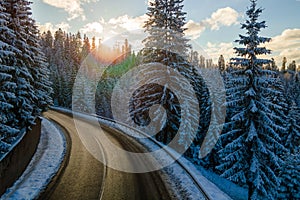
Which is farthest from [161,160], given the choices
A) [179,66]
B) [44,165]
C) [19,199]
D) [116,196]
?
[179,66]

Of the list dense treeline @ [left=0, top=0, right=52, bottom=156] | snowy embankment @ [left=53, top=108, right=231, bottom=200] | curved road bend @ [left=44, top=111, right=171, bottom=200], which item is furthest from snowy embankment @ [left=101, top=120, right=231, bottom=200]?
dense treeline @ [left=0, top=0, right=52, bottom=156]

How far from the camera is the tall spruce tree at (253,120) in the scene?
54.7 ft

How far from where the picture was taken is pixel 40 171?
1220 cm

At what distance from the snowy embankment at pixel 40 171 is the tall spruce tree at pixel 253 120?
11.2 meters

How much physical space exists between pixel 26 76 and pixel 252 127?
55.8ft

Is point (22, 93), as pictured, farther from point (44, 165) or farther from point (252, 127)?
point (252, 127)

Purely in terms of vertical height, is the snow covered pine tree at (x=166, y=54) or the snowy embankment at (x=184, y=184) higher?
the snow covered pine tree at (x=166, y=54)

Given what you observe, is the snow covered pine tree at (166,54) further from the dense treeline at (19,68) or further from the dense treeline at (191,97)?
the dense treeline at (19,68)

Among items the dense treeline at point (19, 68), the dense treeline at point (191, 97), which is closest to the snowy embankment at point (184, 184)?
the dense treeline at point (191, 97)

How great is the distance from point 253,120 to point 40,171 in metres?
14.0

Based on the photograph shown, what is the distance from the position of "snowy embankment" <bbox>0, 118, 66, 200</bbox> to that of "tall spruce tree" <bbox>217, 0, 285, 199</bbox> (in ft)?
36.6

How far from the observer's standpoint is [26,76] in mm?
18500

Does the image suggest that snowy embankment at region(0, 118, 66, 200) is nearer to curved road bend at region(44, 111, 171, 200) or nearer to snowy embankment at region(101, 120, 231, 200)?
curved road bend at region(44, 111, 171, 200)

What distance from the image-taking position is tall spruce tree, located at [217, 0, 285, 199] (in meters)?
16.7
